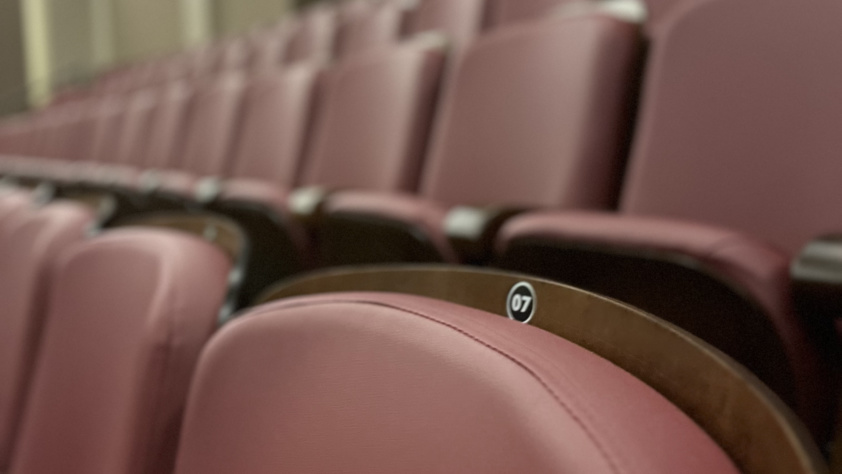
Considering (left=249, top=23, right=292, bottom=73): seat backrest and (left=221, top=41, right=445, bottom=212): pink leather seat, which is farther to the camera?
(left=249, top=23, right=292, bottom=73): seat backrest

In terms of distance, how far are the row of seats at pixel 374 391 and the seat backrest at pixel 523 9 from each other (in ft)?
1.09

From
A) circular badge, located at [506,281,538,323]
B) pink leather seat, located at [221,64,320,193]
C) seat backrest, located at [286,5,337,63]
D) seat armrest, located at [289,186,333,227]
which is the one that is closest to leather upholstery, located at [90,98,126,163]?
seat backrest, located at [286,5,337,63]

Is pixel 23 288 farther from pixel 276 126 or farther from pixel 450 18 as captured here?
pixel 450 18

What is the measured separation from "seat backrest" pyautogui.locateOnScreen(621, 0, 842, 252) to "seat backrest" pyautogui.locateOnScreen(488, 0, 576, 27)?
209 mm

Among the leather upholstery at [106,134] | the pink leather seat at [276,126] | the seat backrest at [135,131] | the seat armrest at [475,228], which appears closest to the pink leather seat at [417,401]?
the seat armrest at [475,228]

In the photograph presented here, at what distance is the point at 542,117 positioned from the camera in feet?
0.88

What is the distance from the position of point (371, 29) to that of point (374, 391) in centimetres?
66

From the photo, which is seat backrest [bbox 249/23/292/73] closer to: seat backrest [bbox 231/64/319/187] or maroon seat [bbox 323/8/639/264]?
seat backrest [bbox 231/64/319/187]

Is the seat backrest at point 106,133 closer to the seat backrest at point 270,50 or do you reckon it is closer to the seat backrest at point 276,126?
the seat backrest at point 270,50

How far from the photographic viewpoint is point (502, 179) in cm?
28

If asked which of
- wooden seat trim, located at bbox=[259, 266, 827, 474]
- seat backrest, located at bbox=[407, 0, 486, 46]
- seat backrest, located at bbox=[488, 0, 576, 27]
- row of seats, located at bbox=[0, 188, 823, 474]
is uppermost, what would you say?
seat backrest, located at bbox=[407, 0, 486, 46]

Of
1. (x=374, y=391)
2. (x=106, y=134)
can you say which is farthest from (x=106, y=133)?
(x=374, y=391)

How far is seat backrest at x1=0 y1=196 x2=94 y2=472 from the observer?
0.23 meters

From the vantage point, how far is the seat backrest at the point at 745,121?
186 mm
